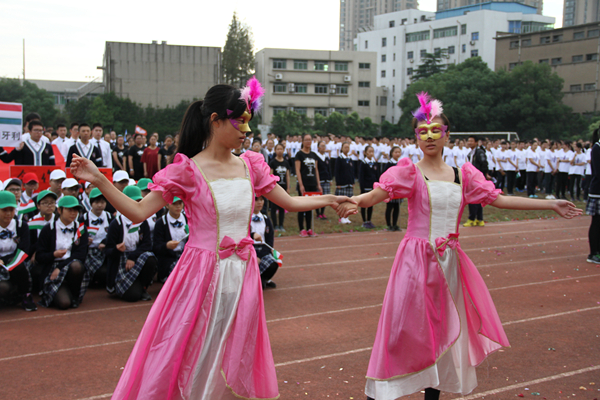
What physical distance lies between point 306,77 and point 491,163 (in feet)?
174

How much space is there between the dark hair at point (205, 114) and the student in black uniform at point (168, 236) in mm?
4112

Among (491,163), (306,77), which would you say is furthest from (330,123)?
(491,163)

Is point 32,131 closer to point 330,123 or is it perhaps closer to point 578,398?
point 578,398

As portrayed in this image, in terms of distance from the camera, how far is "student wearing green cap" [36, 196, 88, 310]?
6.61m

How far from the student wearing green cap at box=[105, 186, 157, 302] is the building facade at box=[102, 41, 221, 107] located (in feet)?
187

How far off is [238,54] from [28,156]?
64175 mm

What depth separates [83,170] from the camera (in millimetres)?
2828

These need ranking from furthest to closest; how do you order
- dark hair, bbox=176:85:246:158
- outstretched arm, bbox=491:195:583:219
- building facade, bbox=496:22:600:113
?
1. building facade, bbox=496:22:600:113
2. outstretched arm, bbox=491:195:583:219
3. dark hair, bbox=176:85:246:158

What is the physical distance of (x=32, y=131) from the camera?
974 centimetres

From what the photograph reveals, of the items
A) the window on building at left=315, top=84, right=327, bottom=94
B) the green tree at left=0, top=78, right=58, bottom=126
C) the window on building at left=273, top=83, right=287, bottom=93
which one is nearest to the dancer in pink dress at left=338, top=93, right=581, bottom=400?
the green tree at left=0, top=78, right=58, bottom=126

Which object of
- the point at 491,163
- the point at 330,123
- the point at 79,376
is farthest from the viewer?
the point at 330,123

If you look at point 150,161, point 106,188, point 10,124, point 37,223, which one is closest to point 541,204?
point 106,188

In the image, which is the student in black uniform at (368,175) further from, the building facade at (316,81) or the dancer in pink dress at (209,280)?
the building facade at (316,81)

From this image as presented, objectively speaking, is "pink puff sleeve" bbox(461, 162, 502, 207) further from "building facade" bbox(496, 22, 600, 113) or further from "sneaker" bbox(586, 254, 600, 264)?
"building facade" bbox(496, 22, 600, 113)
